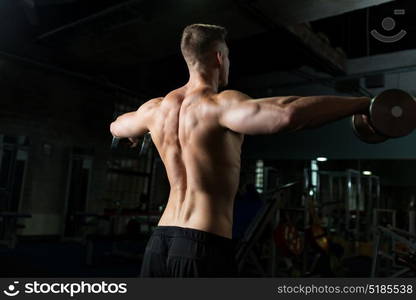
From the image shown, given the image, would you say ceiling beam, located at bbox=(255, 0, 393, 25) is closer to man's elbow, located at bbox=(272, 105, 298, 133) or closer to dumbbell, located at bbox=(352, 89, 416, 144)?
dumbbell, located at bbox=(352, 89, 416, 144)

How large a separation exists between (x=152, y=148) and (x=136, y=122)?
615 centimetres

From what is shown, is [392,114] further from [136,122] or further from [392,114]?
[136,122]

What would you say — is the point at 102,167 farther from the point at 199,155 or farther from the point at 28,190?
the point at 199,155

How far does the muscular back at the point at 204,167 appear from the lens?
94 centimetres

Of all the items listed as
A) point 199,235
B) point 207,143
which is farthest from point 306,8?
point 199,235

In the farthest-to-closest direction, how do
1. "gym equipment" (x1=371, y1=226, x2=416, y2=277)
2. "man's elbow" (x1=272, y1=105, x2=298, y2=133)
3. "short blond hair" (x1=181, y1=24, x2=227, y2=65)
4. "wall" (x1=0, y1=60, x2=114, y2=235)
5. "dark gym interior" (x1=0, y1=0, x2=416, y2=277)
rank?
"wall" (x1=0, y1=60, x2=114, y2=235) < "dark gym interior" (x1=0, y1=0, x2=416, y2=277) < "gym equipment" (x1=371, y1=226, x2=416, y2=277) < "short blond hair" (x1=181, y1=24, x2=227, y2=65) < "man's elbow" (x1=272, y1=105, x2=298, y2=133)

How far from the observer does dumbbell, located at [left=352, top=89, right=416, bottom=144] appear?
0.81 m

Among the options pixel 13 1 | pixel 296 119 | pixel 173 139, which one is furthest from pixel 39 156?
pixel 296 119

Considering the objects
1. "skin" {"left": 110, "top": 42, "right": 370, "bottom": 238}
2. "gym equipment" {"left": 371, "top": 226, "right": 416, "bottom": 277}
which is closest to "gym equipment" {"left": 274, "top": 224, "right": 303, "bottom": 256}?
"gym equipment" {"left": 371, "top": 226, "right": 416, "bottom": 277}

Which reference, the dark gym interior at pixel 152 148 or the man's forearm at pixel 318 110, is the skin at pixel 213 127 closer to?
the man's forearm at pixel 318 110

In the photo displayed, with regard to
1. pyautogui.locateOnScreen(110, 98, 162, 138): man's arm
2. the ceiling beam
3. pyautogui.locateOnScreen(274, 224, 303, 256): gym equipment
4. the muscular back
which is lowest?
pyautogui.locateOnScreen(274, 224, 303, 256): gym equipment

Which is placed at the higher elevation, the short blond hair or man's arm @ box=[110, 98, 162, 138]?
the short blond hair

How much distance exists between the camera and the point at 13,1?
468cm

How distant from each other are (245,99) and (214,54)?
0.23m
